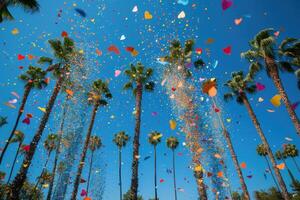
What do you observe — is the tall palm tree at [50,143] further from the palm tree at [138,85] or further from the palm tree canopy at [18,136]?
the palm tree at [138,85]

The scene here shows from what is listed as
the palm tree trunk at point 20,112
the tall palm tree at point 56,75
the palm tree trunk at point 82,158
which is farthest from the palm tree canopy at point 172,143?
the tall palm tree at point 56,75

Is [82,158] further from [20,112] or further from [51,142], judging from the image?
[51,142]

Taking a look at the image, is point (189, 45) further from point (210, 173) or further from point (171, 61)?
point (210, 173)

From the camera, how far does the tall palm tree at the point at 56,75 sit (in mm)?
14008

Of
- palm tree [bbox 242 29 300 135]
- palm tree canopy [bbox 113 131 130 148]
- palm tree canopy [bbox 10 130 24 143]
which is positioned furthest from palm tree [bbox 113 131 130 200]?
A: palm tree [bbox 242 29 300 135]

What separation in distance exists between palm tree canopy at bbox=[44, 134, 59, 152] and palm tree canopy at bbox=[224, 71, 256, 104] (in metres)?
26.3

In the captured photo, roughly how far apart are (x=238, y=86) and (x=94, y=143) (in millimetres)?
28648

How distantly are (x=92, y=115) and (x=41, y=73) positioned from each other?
9.06m

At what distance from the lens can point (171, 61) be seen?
22.2 m

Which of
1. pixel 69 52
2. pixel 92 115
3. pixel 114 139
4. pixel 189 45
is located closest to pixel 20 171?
pixel 92 115

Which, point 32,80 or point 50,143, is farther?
point 50,143

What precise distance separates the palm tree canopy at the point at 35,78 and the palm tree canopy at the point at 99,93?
5.66 metres

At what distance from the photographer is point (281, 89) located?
1642 centimetres

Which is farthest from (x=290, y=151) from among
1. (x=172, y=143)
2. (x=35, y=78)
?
(x=35, y=78)
